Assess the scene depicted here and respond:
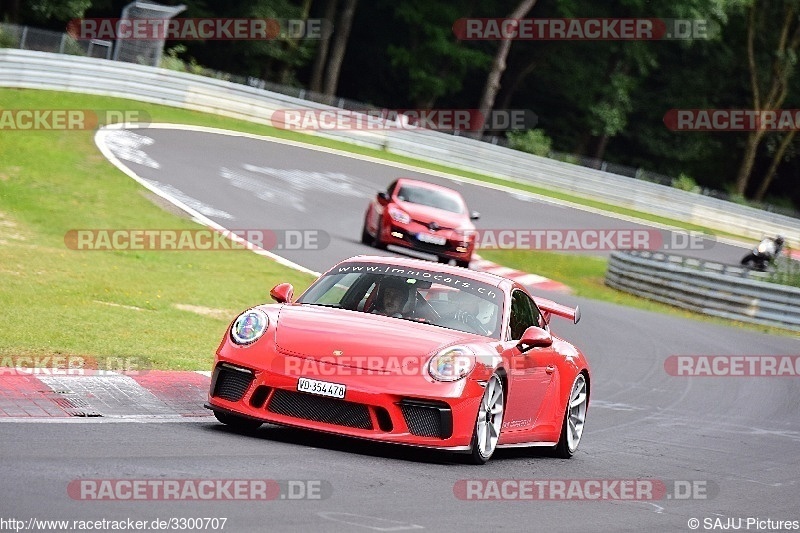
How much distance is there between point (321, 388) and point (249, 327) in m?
0.78

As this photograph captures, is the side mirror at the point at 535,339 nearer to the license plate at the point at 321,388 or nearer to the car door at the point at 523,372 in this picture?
the car door at the point at 523,372

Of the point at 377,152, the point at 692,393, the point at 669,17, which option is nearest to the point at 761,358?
the point at 692,393

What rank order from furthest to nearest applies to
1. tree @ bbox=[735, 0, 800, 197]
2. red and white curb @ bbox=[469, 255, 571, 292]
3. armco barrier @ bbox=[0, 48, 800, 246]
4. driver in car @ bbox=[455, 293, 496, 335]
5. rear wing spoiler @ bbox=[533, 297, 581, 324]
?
tree @ bbox=[735, 0, 800, 197]
armco barrier @ bbox=[0, 48, 800, 246]
red and white curb @ bbox=[469, 255, 571, 292]
rear wing spoiler @ bbox=[533, 297, 581, 324]
driver in car @ bbox=[455, 293, 496, 335]

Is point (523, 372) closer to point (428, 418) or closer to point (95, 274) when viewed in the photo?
point (428, 418)

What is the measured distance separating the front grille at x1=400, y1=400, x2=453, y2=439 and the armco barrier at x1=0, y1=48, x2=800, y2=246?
27.0m

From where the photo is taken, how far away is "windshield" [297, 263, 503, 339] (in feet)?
32.2

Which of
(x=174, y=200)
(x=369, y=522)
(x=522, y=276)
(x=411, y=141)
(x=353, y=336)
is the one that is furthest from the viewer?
(x=411, y=141)

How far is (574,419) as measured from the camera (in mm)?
11000

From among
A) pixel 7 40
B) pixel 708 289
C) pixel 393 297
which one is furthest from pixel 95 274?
pixel 7 40

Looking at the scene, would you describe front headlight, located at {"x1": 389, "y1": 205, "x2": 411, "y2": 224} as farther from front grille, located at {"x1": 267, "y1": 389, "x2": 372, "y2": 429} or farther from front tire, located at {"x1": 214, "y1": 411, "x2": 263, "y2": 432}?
front grille, located at {"x1": 267, "y1": 389, "x2": 372, "y2": 429}

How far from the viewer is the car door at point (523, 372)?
9617mm

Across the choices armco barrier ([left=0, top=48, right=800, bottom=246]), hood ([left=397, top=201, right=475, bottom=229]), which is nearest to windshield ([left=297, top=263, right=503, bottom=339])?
hood ([left=397, top=201, right=475, bottom=229])

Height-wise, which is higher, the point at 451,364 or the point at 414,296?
the point at 414,296

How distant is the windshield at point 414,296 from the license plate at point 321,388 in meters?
1.29
